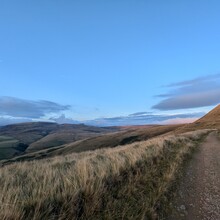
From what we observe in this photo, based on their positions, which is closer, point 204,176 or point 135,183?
point 135,183

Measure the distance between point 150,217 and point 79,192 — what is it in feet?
5.91

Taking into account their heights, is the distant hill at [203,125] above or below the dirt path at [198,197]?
above

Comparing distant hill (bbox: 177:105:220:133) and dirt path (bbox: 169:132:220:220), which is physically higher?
distant hill (bbox: 177:105:220:133)

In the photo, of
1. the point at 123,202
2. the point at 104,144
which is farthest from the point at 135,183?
the point at 104,144

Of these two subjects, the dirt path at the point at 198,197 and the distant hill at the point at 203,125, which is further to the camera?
the distant hill at the point at 203,125

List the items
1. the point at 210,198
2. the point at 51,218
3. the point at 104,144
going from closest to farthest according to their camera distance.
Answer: the point at 51,218, the point at 210,198, the point at 104,144

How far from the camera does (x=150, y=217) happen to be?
5418mm

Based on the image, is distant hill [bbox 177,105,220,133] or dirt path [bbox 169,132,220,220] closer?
dirt path [bbox 169,132,220,220]

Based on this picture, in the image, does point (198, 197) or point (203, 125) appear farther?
point (203, 125)

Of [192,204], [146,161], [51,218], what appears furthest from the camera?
[146,161]

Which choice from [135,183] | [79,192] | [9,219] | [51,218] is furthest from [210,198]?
[9,219]

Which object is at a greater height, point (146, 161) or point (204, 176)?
point (146, 161)

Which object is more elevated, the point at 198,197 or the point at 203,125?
the point at 203,125

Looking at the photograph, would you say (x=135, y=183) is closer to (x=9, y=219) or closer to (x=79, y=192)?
(x=79, y=192)
